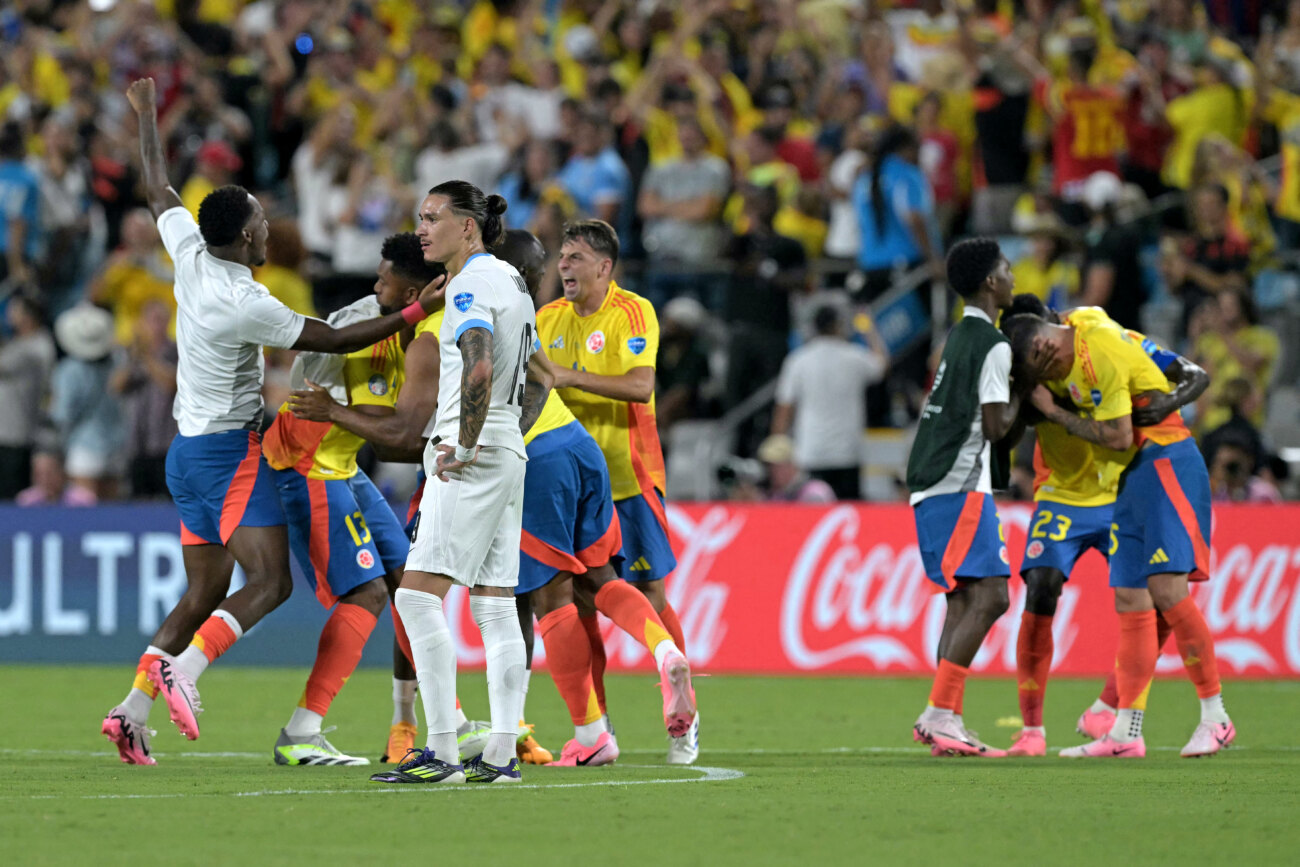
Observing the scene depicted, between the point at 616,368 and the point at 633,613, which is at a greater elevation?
the point at 616,368

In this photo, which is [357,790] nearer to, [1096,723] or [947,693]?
[947,693]

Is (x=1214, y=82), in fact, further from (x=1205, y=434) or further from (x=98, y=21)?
(x=98, y=21)

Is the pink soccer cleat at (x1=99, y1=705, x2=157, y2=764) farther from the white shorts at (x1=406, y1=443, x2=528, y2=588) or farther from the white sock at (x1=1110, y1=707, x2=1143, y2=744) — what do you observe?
the white sock at (x1=1110, y1=707, x2=1143, y2=744)

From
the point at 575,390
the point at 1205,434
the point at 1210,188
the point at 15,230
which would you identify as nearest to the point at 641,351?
the point at 575,390

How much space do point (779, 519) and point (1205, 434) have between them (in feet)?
11.3

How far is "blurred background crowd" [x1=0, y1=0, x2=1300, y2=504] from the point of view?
623 inches

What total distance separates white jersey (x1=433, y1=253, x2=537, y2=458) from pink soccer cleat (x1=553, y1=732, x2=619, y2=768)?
5.69 ft

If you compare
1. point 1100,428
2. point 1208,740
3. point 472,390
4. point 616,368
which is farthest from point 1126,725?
point 472,390

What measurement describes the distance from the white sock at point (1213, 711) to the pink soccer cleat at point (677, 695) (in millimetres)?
2886

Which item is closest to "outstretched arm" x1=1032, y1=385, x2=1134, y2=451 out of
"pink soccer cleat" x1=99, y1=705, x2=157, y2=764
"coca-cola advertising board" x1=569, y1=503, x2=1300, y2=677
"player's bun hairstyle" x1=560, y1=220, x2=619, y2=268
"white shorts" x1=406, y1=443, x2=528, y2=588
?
"player's bun hairstyle" x1=560, y1=220, x2=619, y2=268

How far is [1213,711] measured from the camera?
9250 mm

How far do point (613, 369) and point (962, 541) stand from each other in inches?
76.5

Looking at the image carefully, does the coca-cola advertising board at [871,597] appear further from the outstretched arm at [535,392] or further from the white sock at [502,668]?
the white sock at [502,668]

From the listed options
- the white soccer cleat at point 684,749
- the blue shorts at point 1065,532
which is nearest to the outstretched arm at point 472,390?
the white soccer cleat at point 684,749
